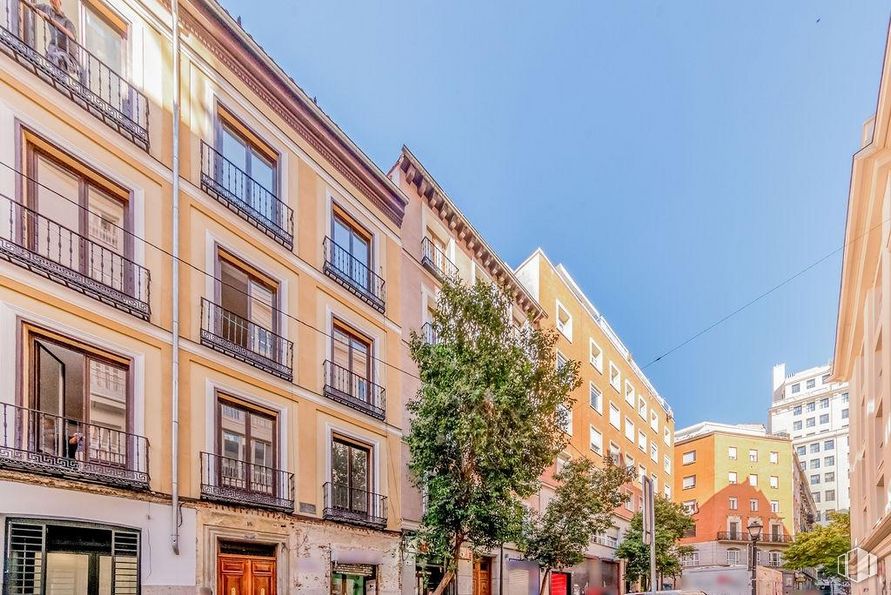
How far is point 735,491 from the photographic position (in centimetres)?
6662

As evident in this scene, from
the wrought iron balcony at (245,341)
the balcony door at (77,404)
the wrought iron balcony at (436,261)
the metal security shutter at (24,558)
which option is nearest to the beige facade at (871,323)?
the wrought iron balcony at (436,261)

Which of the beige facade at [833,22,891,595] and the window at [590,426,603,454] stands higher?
the beige facade at [833,22,891,595]

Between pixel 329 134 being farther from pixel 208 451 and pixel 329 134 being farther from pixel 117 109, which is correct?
pixel 208 451

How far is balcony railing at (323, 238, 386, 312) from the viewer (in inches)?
660

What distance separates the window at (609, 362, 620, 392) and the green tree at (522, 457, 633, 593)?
18389 mm

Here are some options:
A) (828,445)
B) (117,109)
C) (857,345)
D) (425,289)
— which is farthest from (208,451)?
(828,445)

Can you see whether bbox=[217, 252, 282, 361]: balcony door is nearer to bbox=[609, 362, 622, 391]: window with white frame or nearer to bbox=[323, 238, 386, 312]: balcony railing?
bbox=[323, 238, 386, 312]: balcony railing

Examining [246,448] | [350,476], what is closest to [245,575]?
[246,448]

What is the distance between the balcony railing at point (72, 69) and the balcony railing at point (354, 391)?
6960 millimetres

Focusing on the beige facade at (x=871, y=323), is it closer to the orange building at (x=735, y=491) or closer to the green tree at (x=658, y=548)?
the green tree at (x=658, y=548)

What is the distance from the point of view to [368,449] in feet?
57.2

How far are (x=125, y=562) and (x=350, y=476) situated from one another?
22.2 ft

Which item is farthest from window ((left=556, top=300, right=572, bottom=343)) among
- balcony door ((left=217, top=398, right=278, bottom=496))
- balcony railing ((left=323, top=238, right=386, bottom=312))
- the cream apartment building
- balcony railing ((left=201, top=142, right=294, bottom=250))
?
balcony door ((left=217, top=398, right=278, bottom=496))

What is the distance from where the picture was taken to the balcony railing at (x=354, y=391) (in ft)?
53.1
